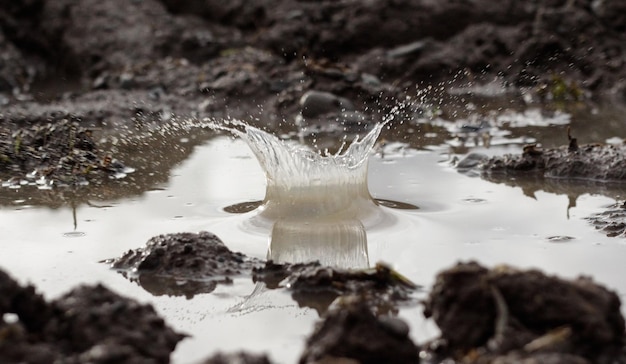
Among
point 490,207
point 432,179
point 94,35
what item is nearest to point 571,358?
point 490,207

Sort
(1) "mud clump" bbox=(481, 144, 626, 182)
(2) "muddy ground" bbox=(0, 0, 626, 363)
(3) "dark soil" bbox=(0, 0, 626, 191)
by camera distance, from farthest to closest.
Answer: (3) "dark soil" bbox=(0, 0, 626, 191), (2) "muddy ground" bbox=(0, 0, 626, 363), (1) "mud clump" bbox=(481, 144, 626, 182)

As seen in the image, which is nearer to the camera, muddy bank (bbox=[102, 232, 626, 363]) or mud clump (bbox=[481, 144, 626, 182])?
muddy bank (bbox=[102, 232, 626, 363])

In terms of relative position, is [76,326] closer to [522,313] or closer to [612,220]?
[522,313]

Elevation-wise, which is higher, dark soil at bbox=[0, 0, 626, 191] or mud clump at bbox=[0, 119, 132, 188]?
dark soil at bbox=[0, 0, 626, 191]

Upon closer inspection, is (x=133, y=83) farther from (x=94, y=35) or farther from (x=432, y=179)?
(x=432, y=179)

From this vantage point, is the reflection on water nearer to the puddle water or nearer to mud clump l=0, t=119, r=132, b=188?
the puddle water

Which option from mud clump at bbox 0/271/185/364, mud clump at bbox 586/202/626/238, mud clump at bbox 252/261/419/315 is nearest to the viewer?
mud clump at bbox 0/271/185/364

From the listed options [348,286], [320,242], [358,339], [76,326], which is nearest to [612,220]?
[320,242]

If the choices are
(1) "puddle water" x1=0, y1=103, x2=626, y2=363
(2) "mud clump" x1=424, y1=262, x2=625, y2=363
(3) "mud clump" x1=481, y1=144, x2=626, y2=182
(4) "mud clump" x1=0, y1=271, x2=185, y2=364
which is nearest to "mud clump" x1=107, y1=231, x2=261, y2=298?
(1) "puddle water" x1=0, y1=103, x2=626, y2=363
